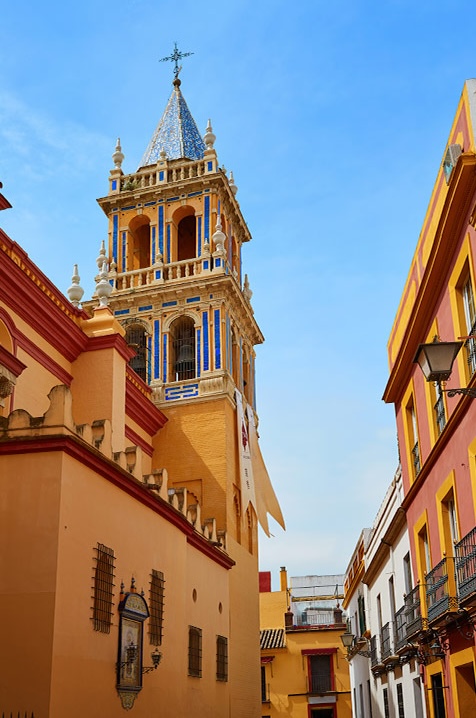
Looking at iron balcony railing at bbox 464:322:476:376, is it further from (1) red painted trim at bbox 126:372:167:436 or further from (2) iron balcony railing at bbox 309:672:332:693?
(2) iron balcony railing at bbox 309:672:332:693

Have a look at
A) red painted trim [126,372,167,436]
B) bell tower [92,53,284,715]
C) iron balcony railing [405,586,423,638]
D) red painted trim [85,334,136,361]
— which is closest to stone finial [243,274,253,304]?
bell tower [92,53,284,715]

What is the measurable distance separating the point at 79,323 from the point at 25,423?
763 centimetres

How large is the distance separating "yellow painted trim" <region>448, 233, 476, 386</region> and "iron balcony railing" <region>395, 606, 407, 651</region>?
493cm

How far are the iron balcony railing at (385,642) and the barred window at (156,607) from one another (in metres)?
5.78

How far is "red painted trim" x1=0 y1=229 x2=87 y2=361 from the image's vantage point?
45.9ft

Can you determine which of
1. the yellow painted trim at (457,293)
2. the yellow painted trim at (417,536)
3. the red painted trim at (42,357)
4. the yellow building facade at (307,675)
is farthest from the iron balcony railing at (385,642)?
the yellow building facade at (307,675)

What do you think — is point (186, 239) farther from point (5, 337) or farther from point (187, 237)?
point (5, 337)

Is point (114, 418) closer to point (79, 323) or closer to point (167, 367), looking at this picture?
point (79, 323)

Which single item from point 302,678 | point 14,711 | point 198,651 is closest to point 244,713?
point 198,651

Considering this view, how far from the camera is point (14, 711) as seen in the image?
8.11 m

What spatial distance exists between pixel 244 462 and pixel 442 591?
1172 cm

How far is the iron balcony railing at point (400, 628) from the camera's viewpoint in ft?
43.3

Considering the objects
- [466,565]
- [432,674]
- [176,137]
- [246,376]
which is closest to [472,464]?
[466,565]

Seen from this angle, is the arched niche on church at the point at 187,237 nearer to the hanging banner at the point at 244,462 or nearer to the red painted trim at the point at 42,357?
the hanging banner at the point at 244,462
